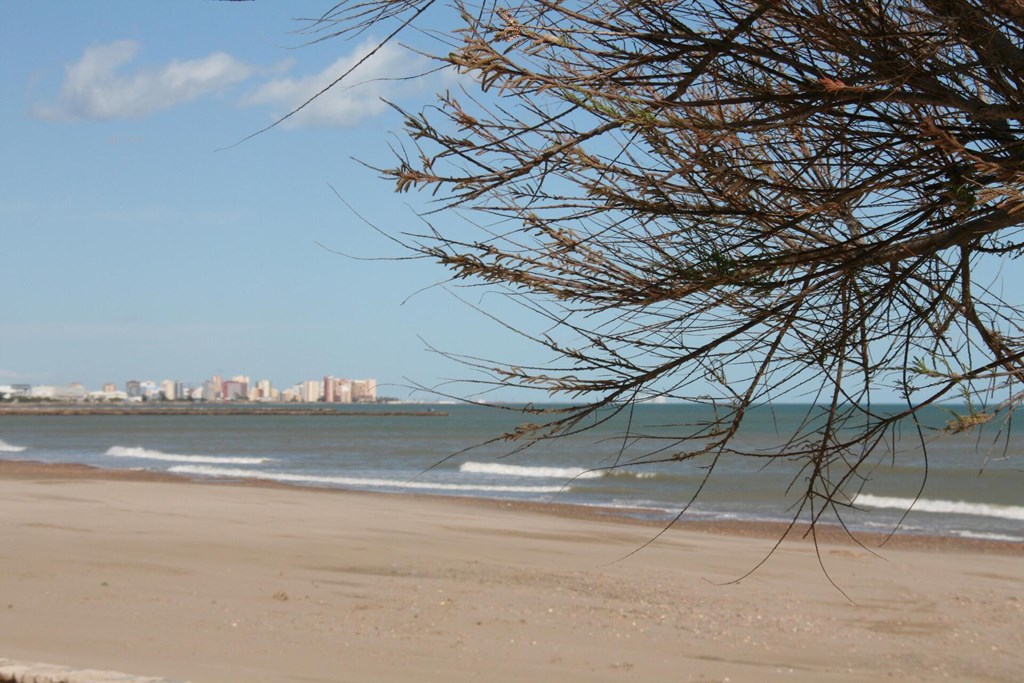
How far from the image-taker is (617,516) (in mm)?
20828

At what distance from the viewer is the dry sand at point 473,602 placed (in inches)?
285

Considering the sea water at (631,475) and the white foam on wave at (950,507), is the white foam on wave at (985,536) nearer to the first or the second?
the sea water at (631,475)

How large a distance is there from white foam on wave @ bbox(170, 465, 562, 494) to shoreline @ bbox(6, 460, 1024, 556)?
142 cm

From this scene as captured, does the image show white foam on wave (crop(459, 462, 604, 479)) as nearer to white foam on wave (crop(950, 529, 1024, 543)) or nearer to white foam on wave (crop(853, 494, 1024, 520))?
white foam on wave (crop(853, 494, 1024, 520))

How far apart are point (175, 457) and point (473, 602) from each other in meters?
35.0

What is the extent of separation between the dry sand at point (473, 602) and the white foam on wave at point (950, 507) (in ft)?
18.0

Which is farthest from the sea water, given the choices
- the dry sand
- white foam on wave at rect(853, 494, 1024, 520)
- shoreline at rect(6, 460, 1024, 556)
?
the dry sand

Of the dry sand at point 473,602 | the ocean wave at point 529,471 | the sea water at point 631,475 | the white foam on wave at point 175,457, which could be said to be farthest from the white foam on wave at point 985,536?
the white foam on wave at point 175,457

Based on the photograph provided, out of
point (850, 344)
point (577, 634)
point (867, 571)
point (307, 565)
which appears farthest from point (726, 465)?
point (850, 344)

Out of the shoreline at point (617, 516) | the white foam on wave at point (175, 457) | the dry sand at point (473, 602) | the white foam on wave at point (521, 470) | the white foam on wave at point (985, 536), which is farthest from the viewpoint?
the white foam on wave at point (175, 457)

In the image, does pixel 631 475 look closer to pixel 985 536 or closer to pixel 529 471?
pixel 529 471

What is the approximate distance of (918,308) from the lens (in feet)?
11.0

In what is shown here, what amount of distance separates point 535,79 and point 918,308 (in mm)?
1545

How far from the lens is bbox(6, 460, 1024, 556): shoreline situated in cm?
1727
